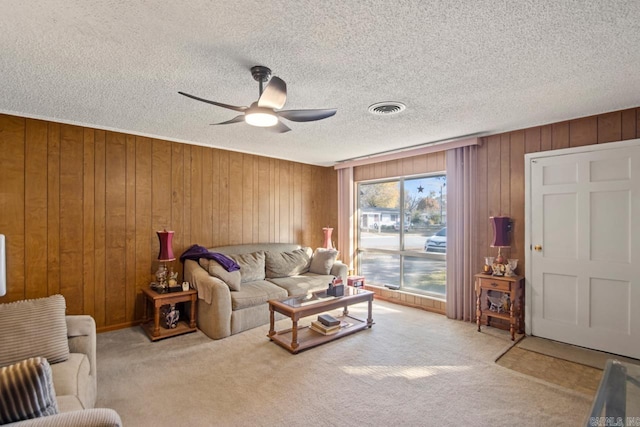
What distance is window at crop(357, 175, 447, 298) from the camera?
15.4ft

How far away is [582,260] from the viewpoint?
325cm

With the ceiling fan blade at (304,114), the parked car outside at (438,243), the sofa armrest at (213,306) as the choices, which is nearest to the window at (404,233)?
the parked car outside at (438,243)

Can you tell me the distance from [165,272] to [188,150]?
1674 millimetres

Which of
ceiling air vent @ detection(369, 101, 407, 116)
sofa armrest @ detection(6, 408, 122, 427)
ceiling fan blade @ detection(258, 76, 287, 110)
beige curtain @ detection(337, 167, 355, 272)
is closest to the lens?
sofa armrest @ detection(6, 408, 122, 427)

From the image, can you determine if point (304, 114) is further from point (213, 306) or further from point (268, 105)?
point (213, 306)

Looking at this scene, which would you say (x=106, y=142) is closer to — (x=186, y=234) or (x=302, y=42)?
(x=186, y=234)

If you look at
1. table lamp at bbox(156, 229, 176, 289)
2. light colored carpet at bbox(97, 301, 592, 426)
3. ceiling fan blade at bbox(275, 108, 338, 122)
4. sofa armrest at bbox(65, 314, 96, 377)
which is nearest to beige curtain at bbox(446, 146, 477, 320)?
light colored carpet at bbox(97, 301, 592, 426)

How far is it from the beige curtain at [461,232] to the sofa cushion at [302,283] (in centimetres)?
174

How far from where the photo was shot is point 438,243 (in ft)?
15.3

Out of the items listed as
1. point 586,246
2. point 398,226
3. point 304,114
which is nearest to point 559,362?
point 586,246

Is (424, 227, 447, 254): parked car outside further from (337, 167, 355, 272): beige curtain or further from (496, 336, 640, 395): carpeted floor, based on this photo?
(496, 336, 640, 395): carpeted floor

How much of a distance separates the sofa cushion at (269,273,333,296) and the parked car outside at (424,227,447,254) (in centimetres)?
156

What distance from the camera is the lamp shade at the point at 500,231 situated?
3.63 m

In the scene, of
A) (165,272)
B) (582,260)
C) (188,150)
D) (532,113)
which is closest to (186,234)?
(165,272)
